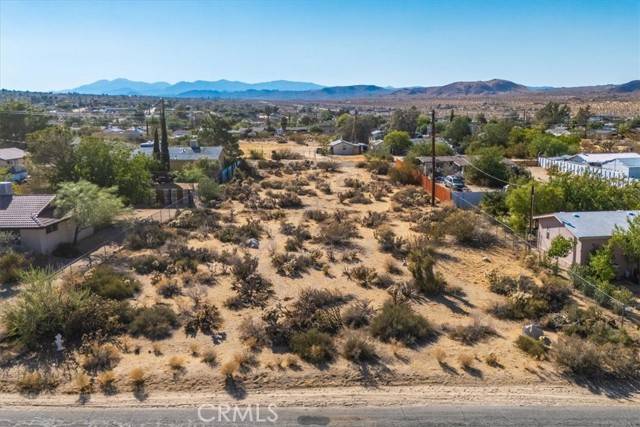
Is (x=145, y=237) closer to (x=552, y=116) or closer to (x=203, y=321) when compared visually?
(x=203, y=321)

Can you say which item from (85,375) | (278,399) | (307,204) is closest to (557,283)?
(278,399)

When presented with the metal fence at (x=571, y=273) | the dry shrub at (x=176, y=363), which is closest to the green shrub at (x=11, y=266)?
the dry shrub at (x=176, y=363)

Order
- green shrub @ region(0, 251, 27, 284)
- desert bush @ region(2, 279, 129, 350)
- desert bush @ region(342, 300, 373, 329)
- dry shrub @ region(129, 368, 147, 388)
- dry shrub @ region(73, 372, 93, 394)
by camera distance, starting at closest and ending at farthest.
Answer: dry shrub @ region(73, 372, 93, 394), dry shrub @ region(129, 368, 147, 388), desert bush @ region(2, 279, 129, 350), desert bush @ region(342, 300, 373, 329), green shrub @ region(0, 251, 27, 284)

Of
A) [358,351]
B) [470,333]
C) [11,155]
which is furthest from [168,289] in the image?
[11,155]

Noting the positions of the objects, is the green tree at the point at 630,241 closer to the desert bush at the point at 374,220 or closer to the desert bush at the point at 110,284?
the desert bush at the point at 374,220

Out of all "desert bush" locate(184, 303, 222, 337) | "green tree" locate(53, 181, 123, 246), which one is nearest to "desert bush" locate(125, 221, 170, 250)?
"green tree" locate(53, 181, 123, 246)

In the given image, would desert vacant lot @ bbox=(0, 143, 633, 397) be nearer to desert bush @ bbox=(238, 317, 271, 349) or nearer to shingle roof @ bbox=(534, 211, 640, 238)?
desert bush @ bbox=(238, 317, 271, 349)
